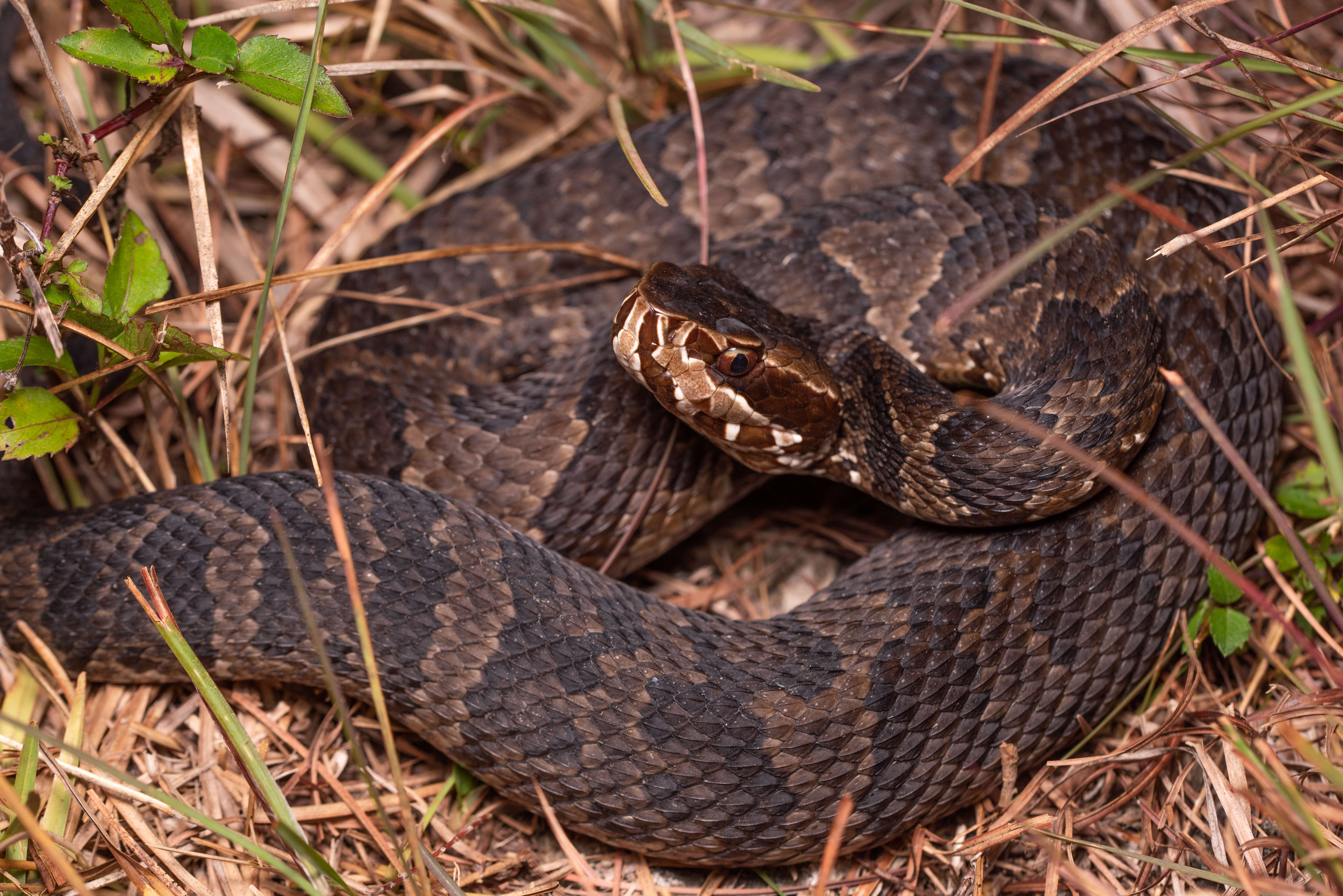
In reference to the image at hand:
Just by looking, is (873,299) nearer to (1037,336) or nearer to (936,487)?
(1037,336)

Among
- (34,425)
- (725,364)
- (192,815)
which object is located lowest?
(192,815)

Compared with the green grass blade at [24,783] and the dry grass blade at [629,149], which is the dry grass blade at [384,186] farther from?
the green grass blade at [24,783]

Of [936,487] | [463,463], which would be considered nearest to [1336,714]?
[936,487]

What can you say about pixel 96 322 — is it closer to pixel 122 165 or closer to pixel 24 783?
pixel 122 165

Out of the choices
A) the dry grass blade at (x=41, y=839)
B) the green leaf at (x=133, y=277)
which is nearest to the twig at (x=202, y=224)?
the green leaf at (x=133, y=277)

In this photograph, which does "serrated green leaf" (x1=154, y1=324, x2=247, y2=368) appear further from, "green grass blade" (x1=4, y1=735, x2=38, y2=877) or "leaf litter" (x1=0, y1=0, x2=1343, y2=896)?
"green grass blade" (x1=4, y1=735, x2=38, y2=877)

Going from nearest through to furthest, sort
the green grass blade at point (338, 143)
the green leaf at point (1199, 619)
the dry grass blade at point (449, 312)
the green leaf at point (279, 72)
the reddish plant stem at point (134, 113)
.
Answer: the green leaf at point (279, 72)
the reddish plant stem at point (134, 113)
the green leaf at point (1199, 619)
the dry grass blade at point (449, 312)
the green grass blade at point (338, 143)

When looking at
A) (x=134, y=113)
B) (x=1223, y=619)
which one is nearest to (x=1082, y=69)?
(x=1223, y=619)
